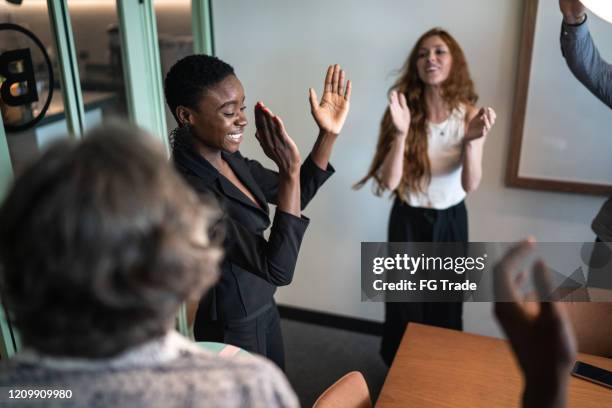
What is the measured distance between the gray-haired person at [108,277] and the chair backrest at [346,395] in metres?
0.71

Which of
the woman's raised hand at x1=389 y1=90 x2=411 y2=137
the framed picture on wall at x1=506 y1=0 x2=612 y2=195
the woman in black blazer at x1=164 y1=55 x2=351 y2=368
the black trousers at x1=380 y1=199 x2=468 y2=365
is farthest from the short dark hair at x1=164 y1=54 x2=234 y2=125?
the framed picture on wall at x1=506 y1=0 x2=612 y2=195

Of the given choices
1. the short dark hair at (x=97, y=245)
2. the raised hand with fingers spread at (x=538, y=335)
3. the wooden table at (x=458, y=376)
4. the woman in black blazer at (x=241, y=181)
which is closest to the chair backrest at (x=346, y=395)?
the wooden table at (x=458, y=376)

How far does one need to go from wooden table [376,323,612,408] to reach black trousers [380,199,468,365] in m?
0.62

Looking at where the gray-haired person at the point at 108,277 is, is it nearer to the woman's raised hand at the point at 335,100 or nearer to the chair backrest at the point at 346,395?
the chair backrest at the point at 346,395

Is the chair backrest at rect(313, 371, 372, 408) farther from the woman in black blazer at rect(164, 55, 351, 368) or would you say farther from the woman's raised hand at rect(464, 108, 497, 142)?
the woman's raised hand at rect(464, 108, 497, 142)

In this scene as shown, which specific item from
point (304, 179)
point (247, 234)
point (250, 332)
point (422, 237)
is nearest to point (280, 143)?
point (247, 234)

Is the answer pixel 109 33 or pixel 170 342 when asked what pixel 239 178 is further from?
pixel 109 33

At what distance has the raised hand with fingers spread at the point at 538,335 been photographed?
646 millimetres

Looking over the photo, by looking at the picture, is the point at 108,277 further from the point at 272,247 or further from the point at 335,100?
the point at 335,100

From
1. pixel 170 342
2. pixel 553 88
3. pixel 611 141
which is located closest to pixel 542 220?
pixel 611 141

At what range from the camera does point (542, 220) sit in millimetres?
2402

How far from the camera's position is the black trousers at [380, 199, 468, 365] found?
2.20 metres

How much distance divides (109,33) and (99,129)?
80.4 inches

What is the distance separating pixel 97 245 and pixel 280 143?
0.77 meters
